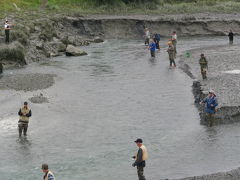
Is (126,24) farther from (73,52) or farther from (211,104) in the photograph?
(211,104)

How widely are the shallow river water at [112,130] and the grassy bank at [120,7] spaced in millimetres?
27665

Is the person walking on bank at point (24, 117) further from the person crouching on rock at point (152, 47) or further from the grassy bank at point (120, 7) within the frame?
the grassy bank at point (120, 7)

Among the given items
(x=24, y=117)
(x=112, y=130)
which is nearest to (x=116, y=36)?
(x=112, y=130)

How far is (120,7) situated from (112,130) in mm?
45321

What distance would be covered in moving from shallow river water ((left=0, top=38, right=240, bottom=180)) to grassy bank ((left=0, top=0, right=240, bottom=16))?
27.7m

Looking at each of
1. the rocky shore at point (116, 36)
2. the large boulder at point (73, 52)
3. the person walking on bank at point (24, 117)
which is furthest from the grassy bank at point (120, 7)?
the person walking on bank at point (24, 117)

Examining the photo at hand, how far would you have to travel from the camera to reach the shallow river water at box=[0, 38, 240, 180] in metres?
21.9

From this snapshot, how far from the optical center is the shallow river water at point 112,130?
2186 centimetres

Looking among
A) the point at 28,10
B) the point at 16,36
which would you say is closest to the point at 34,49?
the point at 16,36

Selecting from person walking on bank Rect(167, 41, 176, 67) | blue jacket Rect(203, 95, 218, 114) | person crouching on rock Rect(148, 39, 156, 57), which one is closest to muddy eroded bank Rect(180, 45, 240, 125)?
person walking on bank Rect(167, 41, 176, 67)

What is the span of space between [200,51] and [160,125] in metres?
22.8

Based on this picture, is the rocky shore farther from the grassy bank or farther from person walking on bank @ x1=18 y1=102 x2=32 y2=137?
person walking on bank @ x1=18 y1=102 x2=32 y2=137

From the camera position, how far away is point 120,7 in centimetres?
7031

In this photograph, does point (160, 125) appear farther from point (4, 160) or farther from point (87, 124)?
point (4, 160)
